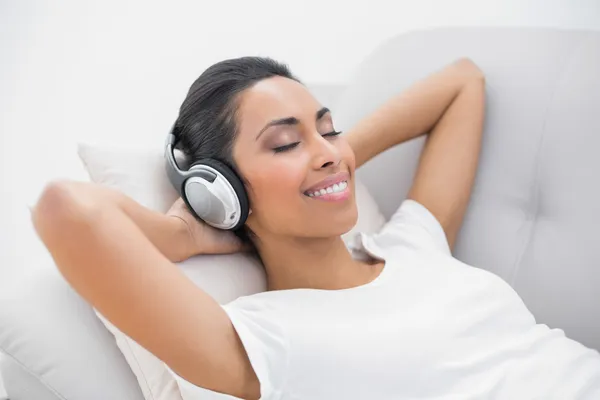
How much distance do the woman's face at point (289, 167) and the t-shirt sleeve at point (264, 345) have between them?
165mm

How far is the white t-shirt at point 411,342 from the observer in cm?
92

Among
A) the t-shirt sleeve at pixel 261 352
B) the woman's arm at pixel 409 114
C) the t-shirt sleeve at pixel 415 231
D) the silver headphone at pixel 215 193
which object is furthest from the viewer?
the woman's arm at pixel 409 114

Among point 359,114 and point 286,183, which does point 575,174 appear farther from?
point 286,183

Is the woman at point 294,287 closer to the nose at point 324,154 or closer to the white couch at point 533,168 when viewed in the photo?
the nose at point 324,154

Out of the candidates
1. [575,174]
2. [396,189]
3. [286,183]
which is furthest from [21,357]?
[575,174]

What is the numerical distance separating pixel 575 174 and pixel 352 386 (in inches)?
26.8

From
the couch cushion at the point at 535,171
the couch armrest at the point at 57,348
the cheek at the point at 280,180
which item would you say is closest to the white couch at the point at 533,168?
the couch cushion at the point at 535,171

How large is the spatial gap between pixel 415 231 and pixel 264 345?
0.47m

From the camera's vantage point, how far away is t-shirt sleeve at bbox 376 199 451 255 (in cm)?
124

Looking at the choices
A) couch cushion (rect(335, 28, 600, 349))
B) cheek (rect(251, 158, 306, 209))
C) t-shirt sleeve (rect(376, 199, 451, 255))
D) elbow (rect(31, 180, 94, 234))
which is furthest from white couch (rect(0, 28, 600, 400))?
elbow (rect(31, 180, 94, 234))

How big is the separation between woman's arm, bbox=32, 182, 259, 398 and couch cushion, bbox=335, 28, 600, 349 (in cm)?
73

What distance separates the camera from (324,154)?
102 cm

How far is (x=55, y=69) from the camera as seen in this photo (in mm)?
1608

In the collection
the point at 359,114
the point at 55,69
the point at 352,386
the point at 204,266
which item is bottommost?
the point at 352,386
